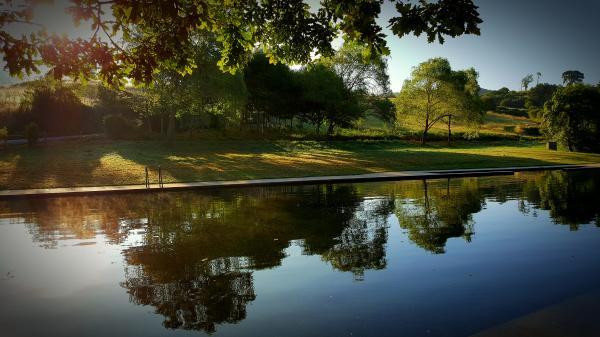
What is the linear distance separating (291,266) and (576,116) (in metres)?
45.4

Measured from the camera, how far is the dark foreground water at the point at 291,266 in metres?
5.77

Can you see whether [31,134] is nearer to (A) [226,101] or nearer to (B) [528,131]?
(A) [226,101]

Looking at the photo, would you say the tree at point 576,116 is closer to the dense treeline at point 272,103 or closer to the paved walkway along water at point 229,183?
the dense treeline at point 272,103

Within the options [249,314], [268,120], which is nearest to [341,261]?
[249,314]

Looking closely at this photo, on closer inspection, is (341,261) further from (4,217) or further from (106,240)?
(4,217)

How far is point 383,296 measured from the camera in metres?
6.46

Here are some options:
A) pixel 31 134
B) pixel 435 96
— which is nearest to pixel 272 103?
pixel 435 96

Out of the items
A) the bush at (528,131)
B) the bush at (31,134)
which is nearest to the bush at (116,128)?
the bush at (31,134)

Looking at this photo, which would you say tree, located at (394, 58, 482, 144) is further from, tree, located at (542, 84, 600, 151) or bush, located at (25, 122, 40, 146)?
bush, located at (25, 122, 40, 146)

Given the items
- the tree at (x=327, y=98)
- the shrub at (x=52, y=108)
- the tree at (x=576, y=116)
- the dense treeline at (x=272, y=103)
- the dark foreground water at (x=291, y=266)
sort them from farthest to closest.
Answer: the tree at (x=327, y=98), the shrub at (x=52, y=108), the tree at (x=576, y=116), the dense treeline at (x=272, y=103), the dark foreground water at (x=291, y=266)

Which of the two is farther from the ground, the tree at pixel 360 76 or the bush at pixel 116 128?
the tree at pixel 360 76

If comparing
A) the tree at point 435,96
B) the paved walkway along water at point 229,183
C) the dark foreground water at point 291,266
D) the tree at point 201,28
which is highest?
the tree at point 435,96

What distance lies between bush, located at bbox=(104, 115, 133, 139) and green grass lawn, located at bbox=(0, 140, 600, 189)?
9.58 feet

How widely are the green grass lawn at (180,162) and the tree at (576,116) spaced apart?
3390 mm
